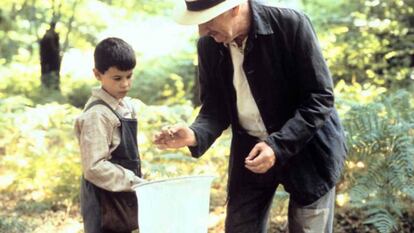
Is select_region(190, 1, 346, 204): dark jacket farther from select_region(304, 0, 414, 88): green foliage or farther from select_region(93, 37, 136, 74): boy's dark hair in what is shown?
select_region(304, 0, 414, 88): green foliage

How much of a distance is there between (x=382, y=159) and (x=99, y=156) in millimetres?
2251

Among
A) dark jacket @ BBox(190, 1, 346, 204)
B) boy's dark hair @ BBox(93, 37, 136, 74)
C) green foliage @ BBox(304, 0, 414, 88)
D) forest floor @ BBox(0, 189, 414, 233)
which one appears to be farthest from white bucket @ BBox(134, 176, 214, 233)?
green foliage @ BBox(304, 0, 414, 88)

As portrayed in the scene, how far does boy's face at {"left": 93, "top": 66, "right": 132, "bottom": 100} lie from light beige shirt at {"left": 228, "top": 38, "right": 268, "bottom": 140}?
0.53 m

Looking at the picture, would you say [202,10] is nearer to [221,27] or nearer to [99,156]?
[221,27]

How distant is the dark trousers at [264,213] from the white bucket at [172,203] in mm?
547

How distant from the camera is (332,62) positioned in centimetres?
797

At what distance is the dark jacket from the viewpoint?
2.24 metres

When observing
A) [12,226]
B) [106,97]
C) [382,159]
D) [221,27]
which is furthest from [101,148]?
[382,159]

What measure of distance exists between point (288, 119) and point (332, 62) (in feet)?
→ 19.0

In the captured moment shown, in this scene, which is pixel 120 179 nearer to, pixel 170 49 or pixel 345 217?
pixel 345 217

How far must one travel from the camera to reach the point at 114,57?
2.63 m

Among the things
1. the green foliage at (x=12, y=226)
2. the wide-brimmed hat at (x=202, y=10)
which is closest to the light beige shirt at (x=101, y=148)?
the wide-brimmed hat at (x=202, y=10)

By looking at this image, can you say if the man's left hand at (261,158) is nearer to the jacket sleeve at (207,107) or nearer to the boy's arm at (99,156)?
the jacket sleeve at (207,107)

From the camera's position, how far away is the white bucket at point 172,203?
6.81ft
